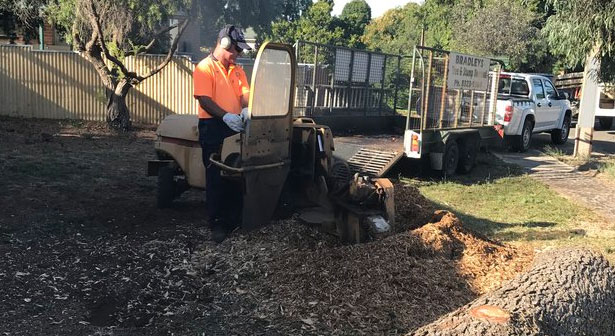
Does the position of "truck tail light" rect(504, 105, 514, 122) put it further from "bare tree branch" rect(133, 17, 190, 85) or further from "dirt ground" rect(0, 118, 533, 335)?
"bare tree branch" rect(133, 17, 190, 85)

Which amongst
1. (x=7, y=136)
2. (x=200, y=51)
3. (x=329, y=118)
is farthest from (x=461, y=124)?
(x=200, y=51)

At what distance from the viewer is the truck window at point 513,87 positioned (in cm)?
1502

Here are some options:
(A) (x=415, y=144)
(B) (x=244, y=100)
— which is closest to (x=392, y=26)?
(A) (x=415, y=144)

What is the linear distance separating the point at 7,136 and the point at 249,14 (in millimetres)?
26291

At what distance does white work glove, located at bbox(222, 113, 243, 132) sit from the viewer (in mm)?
5191

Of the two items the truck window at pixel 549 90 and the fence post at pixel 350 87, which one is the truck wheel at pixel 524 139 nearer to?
the truck window at pixel 549 90

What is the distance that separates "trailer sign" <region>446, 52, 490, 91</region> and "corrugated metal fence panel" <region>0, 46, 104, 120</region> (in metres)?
10.3

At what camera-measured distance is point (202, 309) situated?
14.2ft

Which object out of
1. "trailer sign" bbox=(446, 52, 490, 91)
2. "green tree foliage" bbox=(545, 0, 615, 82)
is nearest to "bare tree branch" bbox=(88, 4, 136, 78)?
"trailer sign" bbox=(446, 52, 490, 91)

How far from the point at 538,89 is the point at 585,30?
3.85 metres

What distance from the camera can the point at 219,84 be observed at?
5.59 m

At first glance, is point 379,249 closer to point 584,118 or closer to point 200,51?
point 584,118

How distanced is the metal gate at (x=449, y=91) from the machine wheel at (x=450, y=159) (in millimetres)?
337

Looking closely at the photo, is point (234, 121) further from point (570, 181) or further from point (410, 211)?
point (570, 181)
